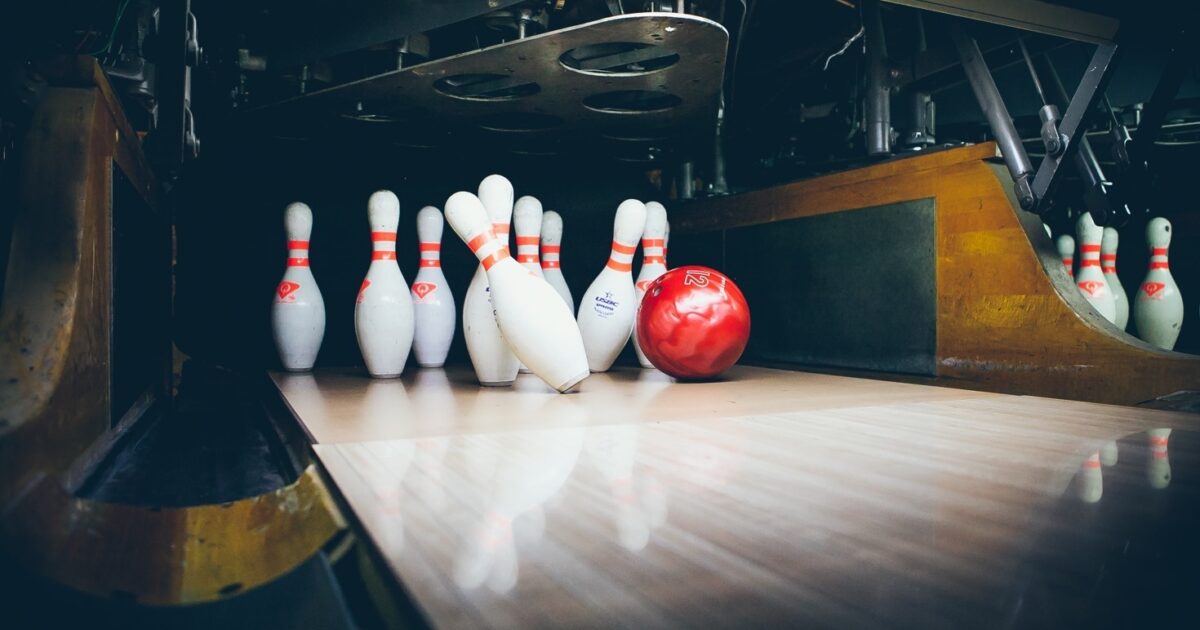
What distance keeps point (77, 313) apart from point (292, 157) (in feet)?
5.33

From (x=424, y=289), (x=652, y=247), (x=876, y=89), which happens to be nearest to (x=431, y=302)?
(x=424, y=289)

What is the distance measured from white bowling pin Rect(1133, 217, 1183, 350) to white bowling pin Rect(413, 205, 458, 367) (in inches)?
90.4

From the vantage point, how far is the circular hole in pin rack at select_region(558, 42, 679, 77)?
1715 mm

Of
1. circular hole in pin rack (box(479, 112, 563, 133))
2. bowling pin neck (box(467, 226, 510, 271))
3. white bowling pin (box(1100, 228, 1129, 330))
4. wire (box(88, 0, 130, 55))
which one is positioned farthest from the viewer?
white bowling pin (box(1100, 228, 1129, 330))

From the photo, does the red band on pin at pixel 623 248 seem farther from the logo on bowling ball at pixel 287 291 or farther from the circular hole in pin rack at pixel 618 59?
the logo on bowling ball at pixel 287 291

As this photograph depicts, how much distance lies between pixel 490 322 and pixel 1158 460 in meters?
1.31

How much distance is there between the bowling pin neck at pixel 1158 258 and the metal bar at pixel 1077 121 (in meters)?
1.11

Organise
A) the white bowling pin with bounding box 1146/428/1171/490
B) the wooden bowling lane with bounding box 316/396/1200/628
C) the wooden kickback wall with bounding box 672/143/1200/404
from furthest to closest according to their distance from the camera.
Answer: the wooden kickback wall with bounding box 672/143/1200/404
the white bowling pin with bounding box 1146/428/1171/490
the wooden bowling lane with bounding box 316/396/1200/628

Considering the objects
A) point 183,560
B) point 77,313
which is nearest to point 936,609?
point 183,560

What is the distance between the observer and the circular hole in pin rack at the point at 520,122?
2154mm

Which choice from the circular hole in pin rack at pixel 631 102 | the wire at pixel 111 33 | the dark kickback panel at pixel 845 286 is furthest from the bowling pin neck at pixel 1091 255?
the wire at pixel 111 33

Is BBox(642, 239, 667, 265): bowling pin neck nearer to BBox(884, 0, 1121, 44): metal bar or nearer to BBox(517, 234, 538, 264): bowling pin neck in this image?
BBox(517, 234, 538, 264): bowling pin neck

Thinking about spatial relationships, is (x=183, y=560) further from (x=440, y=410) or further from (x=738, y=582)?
(x=440, y=410)

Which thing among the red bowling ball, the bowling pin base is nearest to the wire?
the bowling pin base
